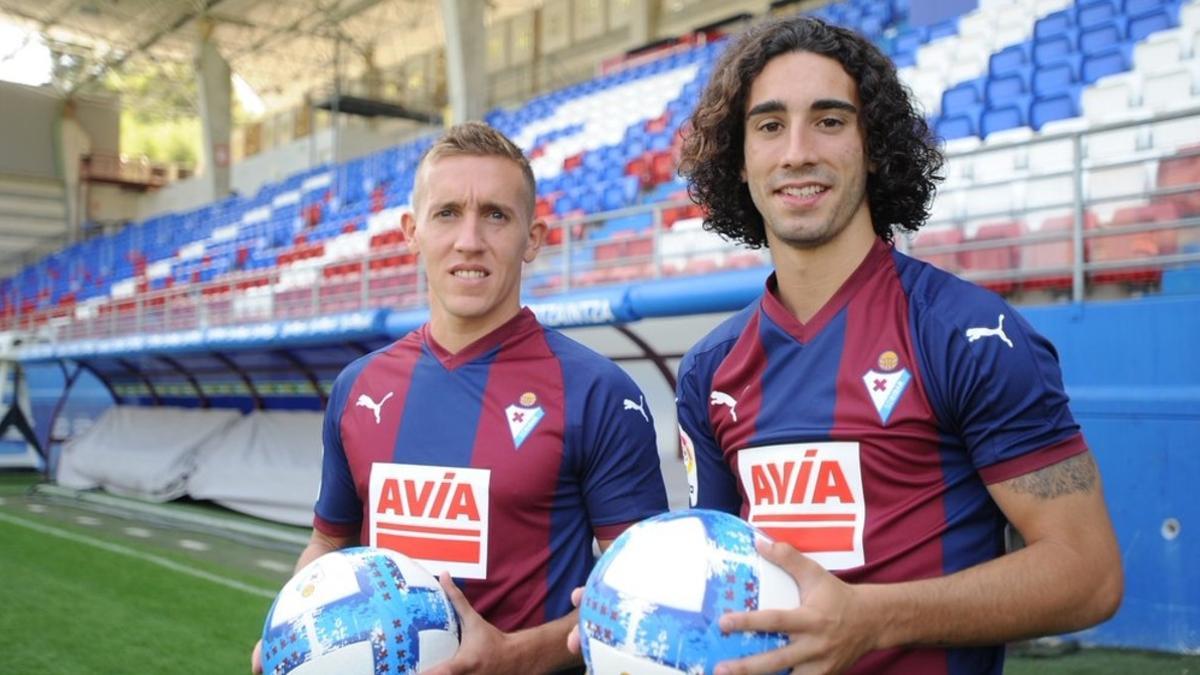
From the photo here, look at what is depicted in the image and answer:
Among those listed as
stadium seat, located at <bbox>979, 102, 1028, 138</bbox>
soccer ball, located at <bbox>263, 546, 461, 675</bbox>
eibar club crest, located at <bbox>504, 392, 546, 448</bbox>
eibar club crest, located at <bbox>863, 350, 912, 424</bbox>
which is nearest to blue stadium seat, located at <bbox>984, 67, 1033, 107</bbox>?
stadium seat, located at <bbox>979, 102, 1028, 138</bbox>

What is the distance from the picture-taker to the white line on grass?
21.0 feet

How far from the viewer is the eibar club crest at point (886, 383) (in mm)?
1361

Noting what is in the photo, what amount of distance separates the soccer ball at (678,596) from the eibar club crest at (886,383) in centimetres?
28

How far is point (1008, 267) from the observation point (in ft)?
16.1

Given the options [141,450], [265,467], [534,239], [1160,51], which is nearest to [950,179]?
[1160,51]

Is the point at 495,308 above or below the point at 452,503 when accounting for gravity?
above

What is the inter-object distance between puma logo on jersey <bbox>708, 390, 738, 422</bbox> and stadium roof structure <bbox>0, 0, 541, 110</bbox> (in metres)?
22.0

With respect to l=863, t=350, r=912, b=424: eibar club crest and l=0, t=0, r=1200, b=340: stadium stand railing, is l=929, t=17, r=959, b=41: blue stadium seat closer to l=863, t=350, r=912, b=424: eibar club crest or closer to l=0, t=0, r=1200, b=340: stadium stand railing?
l=0, t=0, r=1200, b=340: stadium stand railing

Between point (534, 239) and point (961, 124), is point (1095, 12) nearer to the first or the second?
point (961, 124)

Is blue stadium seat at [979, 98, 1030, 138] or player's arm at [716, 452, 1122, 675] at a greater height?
blue stadium seat at [979, 98, 1030, 138]

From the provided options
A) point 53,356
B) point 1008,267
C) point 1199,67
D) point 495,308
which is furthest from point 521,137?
point 495,308

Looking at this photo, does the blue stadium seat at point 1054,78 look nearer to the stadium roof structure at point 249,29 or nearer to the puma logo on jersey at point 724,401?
the puma logo on jersey at point 724,401

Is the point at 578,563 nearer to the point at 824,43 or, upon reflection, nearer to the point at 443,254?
the point at 443,254

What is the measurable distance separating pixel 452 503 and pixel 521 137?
15639 mm
